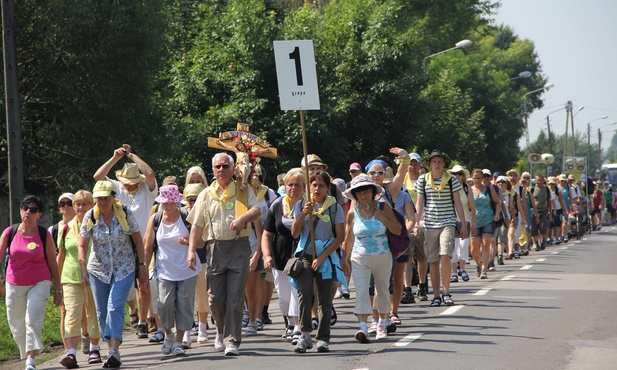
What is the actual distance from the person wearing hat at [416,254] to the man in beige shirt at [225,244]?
3.41 meters

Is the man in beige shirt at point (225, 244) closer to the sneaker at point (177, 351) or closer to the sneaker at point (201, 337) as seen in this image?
the sneaker at point (177, 351)

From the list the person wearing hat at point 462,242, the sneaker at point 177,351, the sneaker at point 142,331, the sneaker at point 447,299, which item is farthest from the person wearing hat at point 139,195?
the person wearing hat at point 462,242

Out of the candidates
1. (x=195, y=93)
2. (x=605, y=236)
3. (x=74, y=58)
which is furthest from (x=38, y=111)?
(x=605, y=236)

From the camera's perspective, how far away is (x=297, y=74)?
37.5ft

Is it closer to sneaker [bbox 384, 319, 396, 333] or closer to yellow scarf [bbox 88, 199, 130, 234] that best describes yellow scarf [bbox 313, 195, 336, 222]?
sneaker [bbox 384, 319, 396, 333]

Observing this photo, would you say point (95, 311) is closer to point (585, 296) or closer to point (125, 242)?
point (125, 242)

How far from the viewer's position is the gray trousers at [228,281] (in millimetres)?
10164

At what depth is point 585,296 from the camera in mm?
14969

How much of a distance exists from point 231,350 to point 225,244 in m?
1.03

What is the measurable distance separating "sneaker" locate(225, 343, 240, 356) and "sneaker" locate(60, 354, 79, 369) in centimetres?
145

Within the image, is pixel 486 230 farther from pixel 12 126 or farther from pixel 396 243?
pixel 12 126

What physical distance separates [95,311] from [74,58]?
37.2ft

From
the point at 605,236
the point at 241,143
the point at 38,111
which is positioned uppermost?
the point at 38,111

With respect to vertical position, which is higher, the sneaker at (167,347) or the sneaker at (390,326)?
the sneaker at (167,347)
